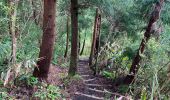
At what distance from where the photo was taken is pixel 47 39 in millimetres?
7797

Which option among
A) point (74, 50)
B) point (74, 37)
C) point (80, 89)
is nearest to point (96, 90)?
point (80, 89)

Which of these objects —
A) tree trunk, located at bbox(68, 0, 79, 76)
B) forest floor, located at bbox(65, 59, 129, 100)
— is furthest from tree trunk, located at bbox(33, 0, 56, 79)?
tree trunk, located at bbox(68, 0, 79, 76)

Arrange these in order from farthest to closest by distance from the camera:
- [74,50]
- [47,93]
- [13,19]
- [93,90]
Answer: [74,50]
[93,90]
[47,93]
[13,19]

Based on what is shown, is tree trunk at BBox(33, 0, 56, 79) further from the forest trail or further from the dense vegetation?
the forest trail

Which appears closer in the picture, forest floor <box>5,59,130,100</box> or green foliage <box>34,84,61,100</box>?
green foliage <box>34,84,61,100</box>

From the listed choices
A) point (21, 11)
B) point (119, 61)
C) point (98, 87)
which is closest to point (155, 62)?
point (98, 87)

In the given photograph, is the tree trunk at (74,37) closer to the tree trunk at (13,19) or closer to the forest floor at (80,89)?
the forest floor at (80,89)

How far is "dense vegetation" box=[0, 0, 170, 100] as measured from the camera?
6629mm

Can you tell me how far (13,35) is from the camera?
6648mm

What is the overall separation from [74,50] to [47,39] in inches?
110

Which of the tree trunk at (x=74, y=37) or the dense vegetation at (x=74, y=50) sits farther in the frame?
the tree trunk at (x=74, y=37)

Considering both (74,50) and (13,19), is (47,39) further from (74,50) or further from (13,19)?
(74,50)

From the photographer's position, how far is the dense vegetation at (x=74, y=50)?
663 cm

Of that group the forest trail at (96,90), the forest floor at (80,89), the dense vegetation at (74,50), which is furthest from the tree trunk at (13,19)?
the forest trail at (96,90)
